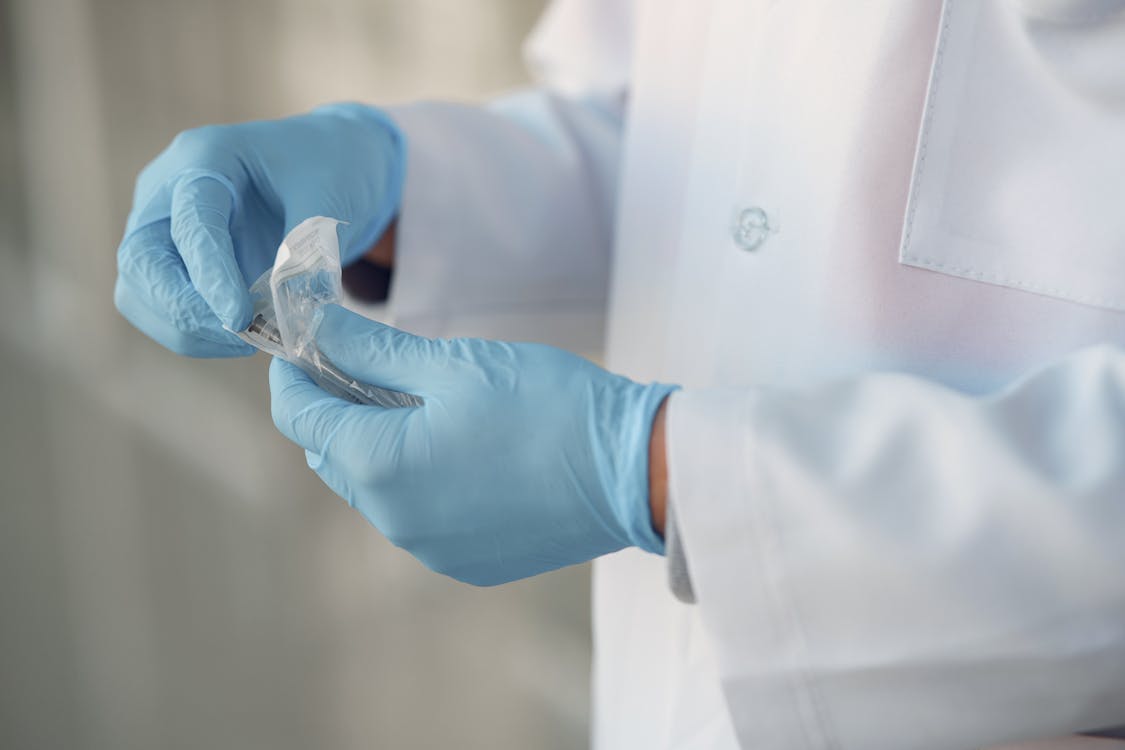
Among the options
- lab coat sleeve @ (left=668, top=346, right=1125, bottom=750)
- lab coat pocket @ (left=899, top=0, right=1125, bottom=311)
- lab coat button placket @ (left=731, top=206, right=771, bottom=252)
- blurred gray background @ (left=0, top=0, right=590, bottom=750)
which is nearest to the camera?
lab coat sleeve @ (left=668, top=346, right=1125, bottom=750)

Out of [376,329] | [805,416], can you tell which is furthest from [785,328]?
[376,329]

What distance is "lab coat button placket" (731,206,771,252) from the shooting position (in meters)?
0.66

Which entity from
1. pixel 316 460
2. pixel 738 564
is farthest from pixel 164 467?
pixel 738 564

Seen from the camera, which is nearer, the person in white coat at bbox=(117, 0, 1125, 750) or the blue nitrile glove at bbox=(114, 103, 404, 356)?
the person in white coat at bbox=(117, 0, 1125, 750)

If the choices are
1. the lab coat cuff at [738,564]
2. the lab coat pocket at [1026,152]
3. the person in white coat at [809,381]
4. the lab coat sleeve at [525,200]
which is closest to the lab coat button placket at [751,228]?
the person in white coat at [809,381]

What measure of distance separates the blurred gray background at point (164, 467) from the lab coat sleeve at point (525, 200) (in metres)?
0.38

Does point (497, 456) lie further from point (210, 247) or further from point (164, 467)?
point (164, 467)

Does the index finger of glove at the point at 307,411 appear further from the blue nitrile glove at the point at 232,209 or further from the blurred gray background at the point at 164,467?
the blurred gray background at the point at 164,467

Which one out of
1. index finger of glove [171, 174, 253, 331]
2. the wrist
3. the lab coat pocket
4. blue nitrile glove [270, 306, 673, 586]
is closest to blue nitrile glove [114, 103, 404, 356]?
index finger of glove [171, 174, 253, 331]

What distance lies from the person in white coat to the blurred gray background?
414 mm

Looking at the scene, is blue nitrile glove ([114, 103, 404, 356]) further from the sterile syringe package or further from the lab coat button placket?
the lab coat button placket

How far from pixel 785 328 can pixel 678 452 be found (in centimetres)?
22

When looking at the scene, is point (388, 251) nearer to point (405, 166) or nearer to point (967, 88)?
point (405, 166)

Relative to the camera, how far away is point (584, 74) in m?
1.04
